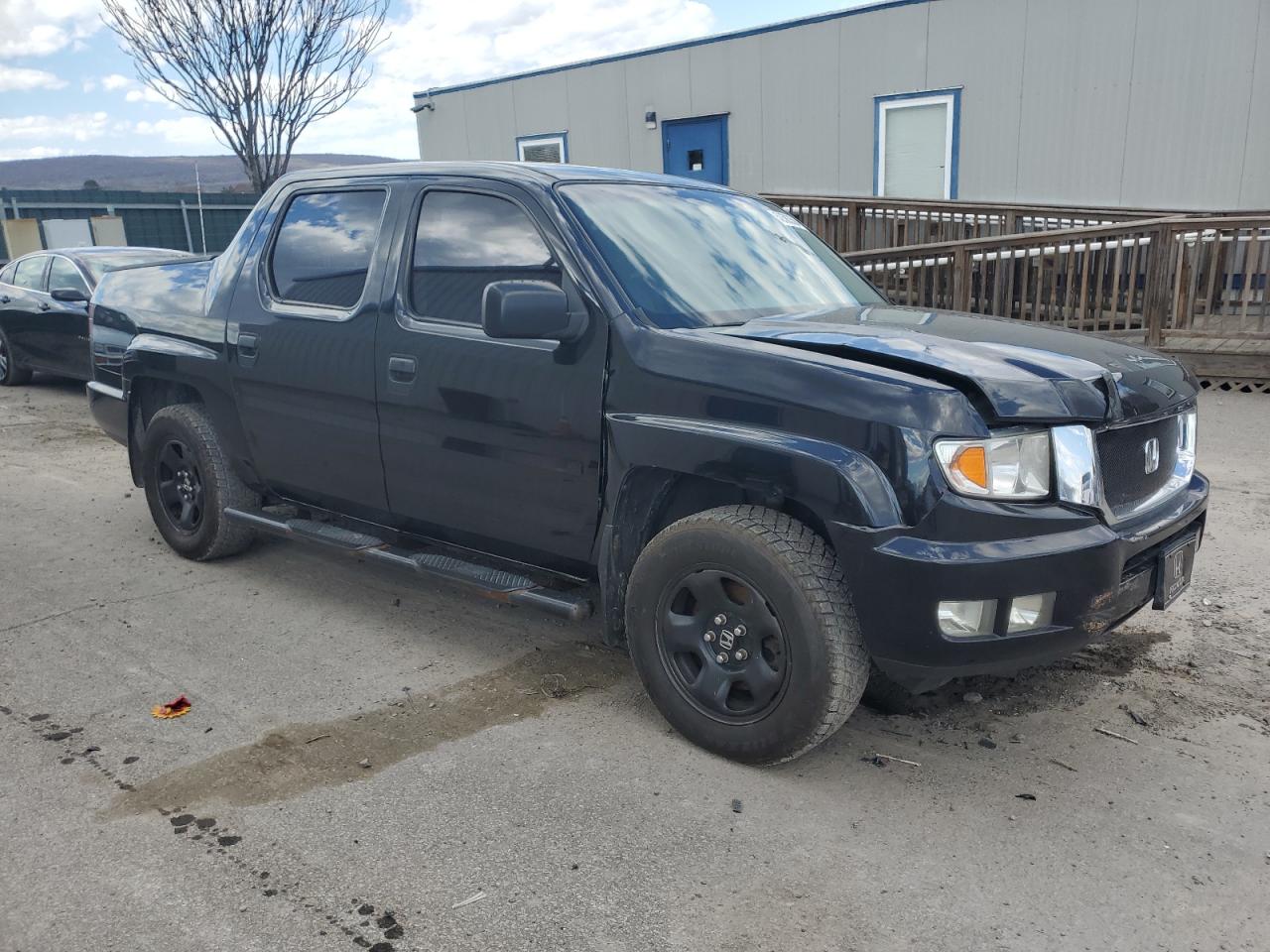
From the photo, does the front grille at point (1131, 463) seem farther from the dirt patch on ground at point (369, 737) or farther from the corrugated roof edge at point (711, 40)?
the corrugated roof edge at point (711, 40)

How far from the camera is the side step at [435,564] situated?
383cm

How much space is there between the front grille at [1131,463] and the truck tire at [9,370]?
1177cm

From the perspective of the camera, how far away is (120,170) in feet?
397

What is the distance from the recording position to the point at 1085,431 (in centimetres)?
308

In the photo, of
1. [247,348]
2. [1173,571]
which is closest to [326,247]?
[247,348]

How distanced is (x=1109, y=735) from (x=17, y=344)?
1175 cm

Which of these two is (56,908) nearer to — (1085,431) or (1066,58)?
(1085,431)

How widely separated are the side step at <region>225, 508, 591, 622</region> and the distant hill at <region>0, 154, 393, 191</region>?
110m

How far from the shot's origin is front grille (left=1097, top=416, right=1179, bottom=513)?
3.20 metres

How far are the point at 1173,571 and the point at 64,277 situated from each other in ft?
35.7

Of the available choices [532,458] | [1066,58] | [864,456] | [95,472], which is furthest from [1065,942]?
[1066,58]

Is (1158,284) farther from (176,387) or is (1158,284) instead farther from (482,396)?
(176,387)

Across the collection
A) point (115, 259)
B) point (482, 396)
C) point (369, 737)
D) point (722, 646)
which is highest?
point (115, 259)

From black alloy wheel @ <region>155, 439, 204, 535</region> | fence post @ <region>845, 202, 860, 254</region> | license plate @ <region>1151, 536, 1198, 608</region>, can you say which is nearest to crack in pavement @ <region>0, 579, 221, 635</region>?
black alloy wheel @ <region>155, 439, 204, 535</region>
